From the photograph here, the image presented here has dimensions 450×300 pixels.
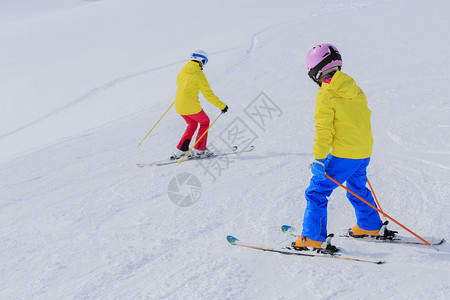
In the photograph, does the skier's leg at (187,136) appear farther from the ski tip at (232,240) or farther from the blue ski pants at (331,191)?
the blue ski pants at (331,191)

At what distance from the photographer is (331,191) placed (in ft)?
11.1

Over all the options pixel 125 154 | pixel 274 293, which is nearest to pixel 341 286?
pixel 274 293

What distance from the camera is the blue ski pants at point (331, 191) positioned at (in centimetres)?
331

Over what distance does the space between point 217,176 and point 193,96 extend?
54.4 inches

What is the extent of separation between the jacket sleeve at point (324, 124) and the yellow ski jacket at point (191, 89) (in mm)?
3013

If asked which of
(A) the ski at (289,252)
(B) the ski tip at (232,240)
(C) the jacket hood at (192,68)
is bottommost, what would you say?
(A) the ski at (289,252)

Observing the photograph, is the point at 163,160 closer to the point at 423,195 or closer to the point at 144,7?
the point at 423,195

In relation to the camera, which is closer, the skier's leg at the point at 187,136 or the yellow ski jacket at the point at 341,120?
the yellow ski jacket at the point at 341,120

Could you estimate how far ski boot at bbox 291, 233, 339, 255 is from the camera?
338cm

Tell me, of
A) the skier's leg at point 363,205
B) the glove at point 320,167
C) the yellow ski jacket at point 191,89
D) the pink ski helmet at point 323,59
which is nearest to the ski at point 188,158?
the yellow ski jacket at point 191,89

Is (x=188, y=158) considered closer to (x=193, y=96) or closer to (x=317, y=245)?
(x=193, y=96)

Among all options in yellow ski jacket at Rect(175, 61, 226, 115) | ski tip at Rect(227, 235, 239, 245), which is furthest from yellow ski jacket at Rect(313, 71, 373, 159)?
yellow ski jacket at Rect(175, 61, 226, 115)

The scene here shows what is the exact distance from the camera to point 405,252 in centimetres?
331

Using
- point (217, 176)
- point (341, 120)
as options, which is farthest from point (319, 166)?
point (217, 176)
